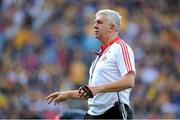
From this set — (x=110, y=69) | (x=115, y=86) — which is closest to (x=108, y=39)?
(x=110, y=69)

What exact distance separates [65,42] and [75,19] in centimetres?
89

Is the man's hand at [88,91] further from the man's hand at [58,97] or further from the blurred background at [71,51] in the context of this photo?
the blurred background at [71,51]

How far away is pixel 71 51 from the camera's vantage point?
1645 centimetres

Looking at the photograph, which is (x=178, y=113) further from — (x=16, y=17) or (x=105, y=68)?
(x=105, y=68)

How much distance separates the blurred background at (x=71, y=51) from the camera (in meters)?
14.9

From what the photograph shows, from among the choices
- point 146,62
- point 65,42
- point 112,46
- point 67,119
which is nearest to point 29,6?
point 65,42

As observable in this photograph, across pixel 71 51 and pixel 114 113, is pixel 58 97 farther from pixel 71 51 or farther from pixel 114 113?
pixel 71 51

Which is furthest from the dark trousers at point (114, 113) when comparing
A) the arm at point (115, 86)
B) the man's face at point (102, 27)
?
the man's face at point (102, 27)

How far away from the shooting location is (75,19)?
17531 millimetres

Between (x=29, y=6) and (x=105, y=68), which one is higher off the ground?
(x=29, y=6)

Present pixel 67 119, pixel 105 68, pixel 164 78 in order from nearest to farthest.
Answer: pixel 105 68 < pixel 67 119 < pixel 164 78

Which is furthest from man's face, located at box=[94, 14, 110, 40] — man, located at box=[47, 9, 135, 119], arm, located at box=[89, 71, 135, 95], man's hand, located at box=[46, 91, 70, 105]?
man's hand, located at box=[46, 91, 70, 105]

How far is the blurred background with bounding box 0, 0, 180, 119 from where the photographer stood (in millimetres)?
14891

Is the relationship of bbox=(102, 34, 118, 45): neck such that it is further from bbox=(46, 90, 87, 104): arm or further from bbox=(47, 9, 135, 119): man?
bbox=(46, 90, 87, 104): arm
